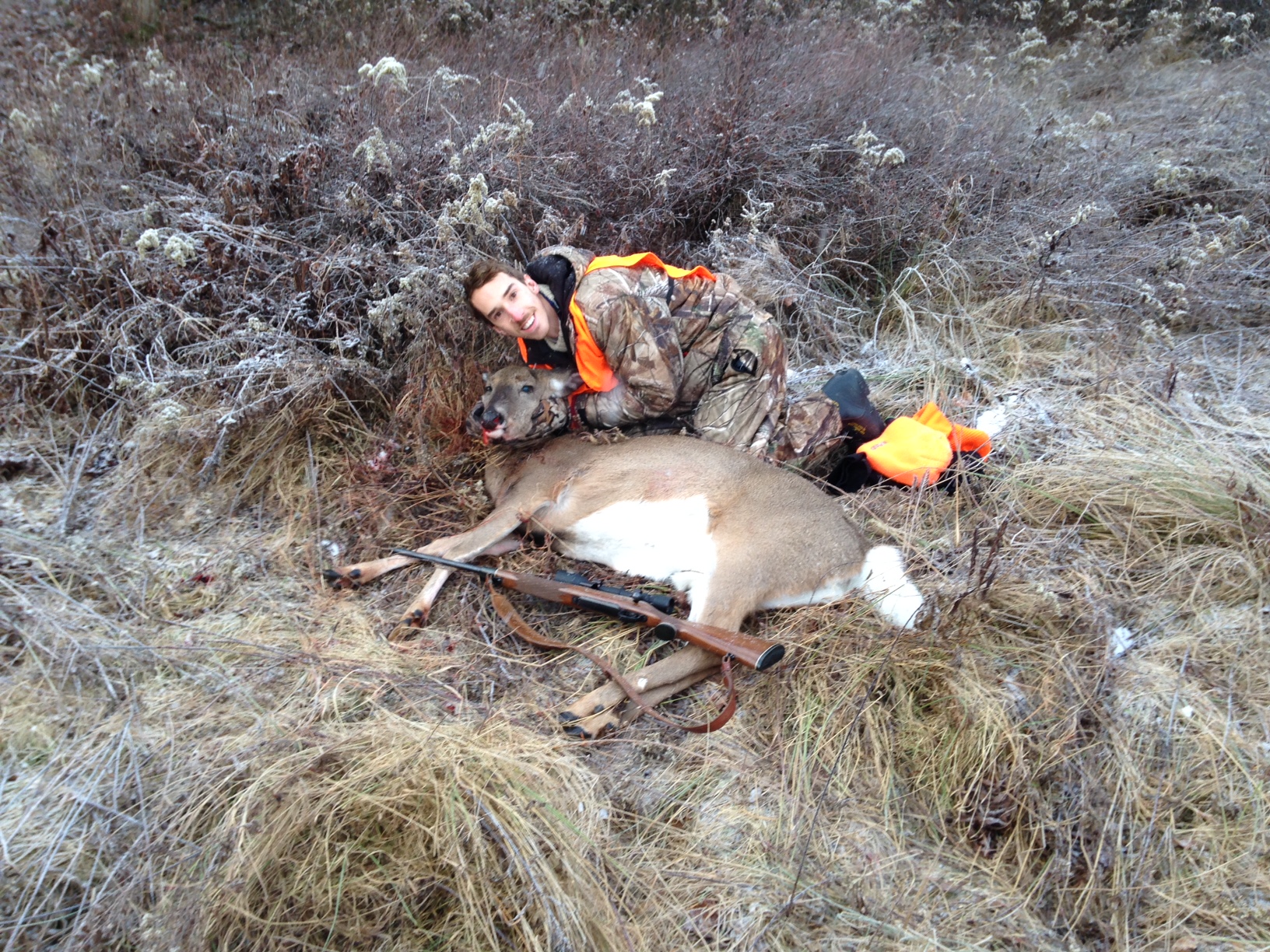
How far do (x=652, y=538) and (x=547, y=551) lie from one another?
0.51 metres

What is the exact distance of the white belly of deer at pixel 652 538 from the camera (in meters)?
3.73

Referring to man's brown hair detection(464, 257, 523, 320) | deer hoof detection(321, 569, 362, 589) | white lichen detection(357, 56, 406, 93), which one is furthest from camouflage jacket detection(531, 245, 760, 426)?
white lichen detection(357, 56, 406, 93)

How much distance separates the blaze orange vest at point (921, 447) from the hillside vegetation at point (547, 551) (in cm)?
17

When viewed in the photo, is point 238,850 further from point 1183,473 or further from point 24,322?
point 1183,473

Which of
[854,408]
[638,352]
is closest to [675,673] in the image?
[638,352]

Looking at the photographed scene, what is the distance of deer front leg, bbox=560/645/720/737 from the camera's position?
3.14m

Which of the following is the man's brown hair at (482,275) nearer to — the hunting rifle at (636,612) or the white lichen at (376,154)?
the hunting rifle at (636,612)

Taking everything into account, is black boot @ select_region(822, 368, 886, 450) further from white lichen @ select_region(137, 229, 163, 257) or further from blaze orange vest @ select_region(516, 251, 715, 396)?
white lichen @ select_region(137, 229, 163, 257)

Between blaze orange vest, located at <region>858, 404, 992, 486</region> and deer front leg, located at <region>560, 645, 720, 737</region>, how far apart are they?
1.39m

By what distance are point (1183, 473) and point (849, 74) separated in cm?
442

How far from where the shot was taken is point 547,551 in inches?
153

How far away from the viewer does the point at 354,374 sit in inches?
161

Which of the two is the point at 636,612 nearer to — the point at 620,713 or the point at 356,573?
the point at 620,713

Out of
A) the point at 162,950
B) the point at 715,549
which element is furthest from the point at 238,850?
the point at 715,549
